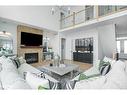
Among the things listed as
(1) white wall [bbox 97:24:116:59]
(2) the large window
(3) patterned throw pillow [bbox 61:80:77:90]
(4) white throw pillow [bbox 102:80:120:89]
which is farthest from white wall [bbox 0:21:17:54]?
(2) the large window

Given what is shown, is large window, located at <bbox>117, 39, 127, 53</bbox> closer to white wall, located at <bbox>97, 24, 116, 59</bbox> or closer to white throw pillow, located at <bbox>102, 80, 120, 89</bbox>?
white wall, located at <bbox>97, 24, 116, 59</bbox>

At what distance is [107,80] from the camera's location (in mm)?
1047

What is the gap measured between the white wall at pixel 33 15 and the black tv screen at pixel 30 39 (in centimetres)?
89

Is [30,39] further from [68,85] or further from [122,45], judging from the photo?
[122,45]

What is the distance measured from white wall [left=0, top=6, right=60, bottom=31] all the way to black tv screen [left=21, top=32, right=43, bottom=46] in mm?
885

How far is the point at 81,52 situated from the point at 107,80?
6.72m

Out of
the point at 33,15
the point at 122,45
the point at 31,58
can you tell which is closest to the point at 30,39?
the point at 31,58

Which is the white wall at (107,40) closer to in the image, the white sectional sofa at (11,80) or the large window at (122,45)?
the white sectional sofa at (11,80)

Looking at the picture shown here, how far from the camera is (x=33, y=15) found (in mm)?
5934

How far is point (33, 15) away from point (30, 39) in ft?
5.03

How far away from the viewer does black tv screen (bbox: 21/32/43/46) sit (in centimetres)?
624
